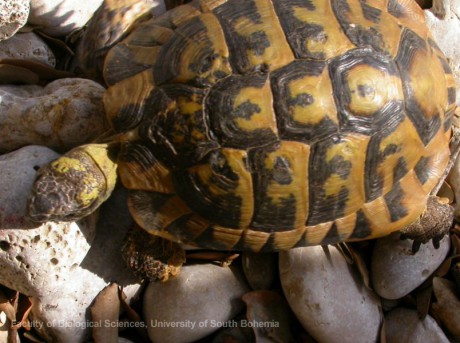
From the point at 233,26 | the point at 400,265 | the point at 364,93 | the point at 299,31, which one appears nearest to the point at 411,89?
the point at 364,93

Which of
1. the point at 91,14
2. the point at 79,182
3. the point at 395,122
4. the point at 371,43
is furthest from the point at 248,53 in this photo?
the point at 91,14

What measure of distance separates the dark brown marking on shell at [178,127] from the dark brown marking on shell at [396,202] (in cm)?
76

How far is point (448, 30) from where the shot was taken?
280cm

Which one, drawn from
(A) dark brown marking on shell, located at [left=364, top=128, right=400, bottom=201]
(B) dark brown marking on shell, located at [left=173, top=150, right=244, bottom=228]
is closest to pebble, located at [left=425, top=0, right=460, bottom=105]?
(A) dark brown marking on shell, located at [left=364, top=128, right=400, bottom=201]

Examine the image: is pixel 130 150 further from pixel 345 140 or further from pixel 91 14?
pixel 91 14

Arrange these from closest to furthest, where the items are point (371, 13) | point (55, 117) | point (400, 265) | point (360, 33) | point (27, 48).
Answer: point (360, 33)
point (371, 13)
point (55, 117)
point (400, 265)
point (27, 48)

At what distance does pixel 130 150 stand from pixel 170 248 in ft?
1.65

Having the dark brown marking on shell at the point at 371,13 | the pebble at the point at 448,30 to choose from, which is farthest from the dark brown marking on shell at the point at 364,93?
the pebble at the point at 448,30

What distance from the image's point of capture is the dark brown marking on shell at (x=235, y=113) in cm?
200

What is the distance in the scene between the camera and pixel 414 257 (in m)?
2.57

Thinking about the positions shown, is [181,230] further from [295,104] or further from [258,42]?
[258,42]

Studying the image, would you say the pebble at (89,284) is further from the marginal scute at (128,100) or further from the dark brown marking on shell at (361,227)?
the dark brown marking on shell at (361,227)

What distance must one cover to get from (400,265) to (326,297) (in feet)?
1.24

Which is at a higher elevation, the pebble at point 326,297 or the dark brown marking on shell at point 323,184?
the dark brown marking on shell at point 323,184
